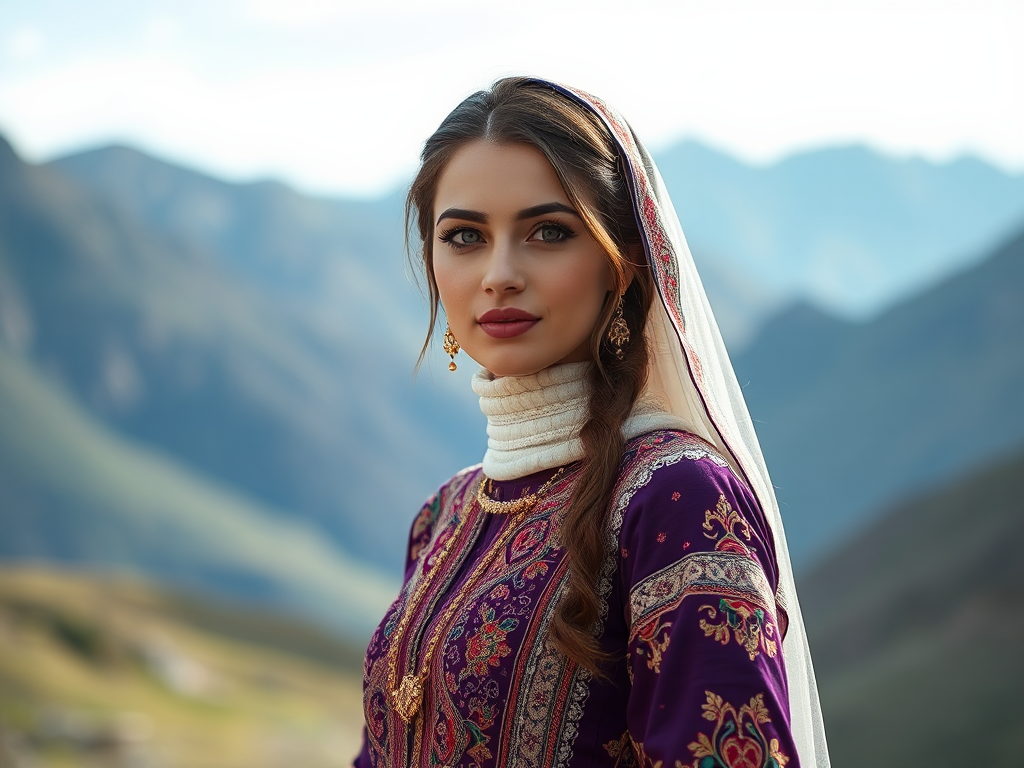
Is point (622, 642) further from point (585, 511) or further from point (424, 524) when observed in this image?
point (424, 524)

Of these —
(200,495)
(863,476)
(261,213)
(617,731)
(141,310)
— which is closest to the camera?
(617,731)

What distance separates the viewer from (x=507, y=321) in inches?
96.7

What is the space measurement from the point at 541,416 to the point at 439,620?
1.41ft

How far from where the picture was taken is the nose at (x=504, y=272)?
2.39m

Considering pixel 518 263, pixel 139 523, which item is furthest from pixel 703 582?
pixel 139 523

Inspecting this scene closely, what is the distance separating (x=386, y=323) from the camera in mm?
166625

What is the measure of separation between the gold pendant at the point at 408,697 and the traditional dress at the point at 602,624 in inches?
0.6

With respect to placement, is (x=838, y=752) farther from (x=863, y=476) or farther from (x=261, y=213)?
(x=261, y=213)

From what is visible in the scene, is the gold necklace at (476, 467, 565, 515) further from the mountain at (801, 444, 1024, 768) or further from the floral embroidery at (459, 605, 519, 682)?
the mountain at (801, 444, 1024, 768)

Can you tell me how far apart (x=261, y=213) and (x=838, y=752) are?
161 meters

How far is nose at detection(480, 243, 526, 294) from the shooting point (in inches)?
94.0

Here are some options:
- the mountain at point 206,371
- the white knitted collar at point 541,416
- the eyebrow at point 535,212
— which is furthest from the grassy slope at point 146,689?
the mountain at point 206,371

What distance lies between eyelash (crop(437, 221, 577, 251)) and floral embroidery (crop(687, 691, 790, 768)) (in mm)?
904

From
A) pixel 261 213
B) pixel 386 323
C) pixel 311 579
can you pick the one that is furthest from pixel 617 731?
pixel 261 213
